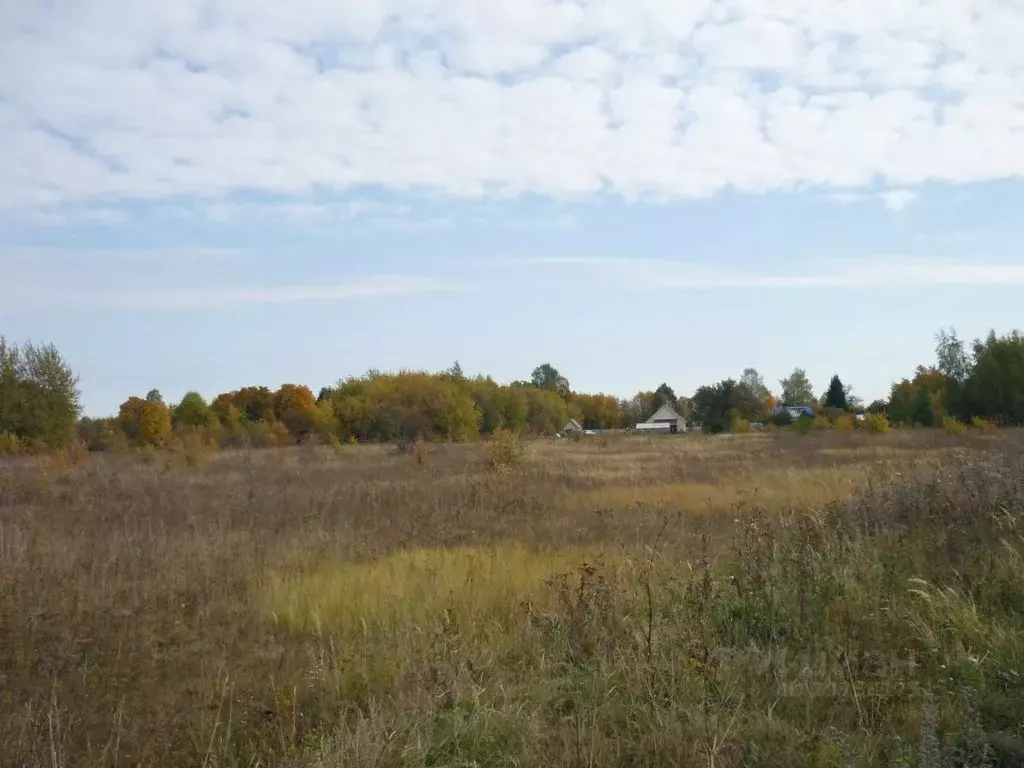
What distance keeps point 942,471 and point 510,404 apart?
69496mm

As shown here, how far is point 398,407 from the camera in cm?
5331

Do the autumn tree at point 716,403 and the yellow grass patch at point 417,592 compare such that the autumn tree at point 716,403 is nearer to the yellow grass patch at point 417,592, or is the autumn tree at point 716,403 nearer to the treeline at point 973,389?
the treeline at point 973,389

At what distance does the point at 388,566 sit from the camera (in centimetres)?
787

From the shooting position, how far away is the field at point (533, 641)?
12.6ft

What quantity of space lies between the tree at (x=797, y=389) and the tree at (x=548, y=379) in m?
39.6

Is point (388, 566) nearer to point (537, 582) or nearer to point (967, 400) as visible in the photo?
point (537, 582)

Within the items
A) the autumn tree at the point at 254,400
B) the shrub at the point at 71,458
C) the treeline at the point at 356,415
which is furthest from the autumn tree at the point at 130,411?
the shrub at the point at 71,458

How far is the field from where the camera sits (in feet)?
12.6

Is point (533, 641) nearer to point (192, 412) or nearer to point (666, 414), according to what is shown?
point (192, 412)

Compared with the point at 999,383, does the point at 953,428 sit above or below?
below

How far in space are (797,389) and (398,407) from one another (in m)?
107

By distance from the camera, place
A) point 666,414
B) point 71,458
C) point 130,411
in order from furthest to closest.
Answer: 1. point 666,414
2. point 130,411
3. point 71,458

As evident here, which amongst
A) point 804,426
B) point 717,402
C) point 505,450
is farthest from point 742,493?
point 717,402

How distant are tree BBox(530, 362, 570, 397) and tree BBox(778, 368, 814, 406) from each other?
3958 cm
